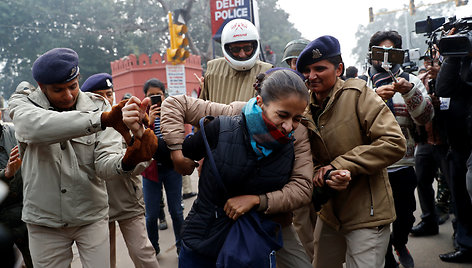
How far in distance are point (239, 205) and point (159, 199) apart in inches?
96.2

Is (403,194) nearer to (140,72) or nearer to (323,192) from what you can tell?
(323,192)

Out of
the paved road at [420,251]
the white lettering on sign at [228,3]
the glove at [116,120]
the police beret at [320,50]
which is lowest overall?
the paved road at [420,251]

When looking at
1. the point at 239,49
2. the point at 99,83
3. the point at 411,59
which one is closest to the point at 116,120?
the point at 239,49

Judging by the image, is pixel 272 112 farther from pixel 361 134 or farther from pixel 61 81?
pixel 61 81

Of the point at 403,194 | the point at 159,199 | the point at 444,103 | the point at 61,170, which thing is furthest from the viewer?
the point at 159,199

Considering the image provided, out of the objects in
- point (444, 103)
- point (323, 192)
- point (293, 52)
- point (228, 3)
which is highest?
point (228, 3)

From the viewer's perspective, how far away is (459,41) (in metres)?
2.87

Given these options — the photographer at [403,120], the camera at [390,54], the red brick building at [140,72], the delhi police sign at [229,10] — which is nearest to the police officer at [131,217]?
the photographer at [403,120]

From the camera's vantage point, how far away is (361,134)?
2.30 m

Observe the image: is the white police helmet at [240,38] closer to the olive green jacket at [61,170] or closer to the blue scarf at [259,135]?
the olive green jacket at [61,170]

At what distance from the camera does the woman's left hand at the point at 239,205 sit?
5.91 feet

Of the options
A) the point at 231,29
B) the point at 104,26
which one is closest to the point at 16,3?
the point at 104,26

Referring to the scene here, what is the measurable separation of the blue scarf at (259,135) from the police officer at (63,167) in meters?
0.56

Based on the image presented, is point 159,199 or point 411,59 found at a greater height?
point 411,59
